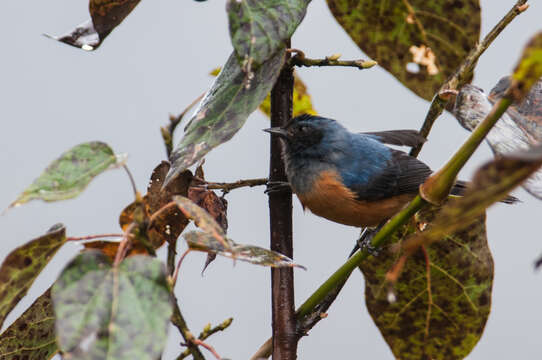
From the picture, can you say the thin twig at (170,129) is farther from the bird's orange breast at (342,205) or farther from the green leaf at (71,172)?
the bird's orange breast at (342,205)

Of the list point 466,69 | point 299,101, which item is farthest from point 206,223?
point 299,101

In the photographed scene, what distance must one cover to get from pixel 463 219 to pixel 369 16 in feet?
1.97

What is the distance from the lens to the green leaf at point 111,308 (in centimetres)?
72

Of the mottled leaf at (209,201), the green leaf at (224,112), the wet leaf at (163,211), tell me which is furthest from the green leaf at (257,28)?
the mottled leaf at (209,201)

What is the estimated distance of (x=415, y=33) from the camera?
42.0 inches

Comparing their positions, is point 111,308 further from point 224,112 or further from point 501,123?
point 501,123

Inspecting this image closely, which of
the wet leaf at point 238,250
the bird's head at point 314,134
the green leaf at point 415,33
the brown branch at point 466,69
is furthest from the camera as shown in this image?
the bird's head at point 314,134

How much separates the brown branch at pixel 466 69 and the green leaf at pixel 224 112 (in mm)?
326

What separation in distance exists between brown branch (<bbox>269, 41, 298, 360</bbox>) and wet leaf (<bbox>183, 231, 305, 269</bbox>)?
23 centimetres

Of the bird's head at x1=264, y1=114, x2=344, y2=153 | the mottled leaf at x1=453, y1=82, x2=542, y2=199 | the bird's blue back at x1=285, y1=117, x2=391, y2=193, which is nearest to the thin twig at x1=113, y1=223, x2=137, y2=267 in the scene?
the mottled leaf at x1=453, y1=82, x2=542, y2=199

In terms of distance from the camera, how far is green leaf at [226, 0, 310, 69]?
88cm

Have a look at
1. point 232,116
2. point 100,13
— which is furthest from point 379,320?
point 100,13

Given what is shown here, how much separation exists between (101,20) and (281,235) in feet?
1.54

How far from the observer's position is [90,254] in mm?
810
